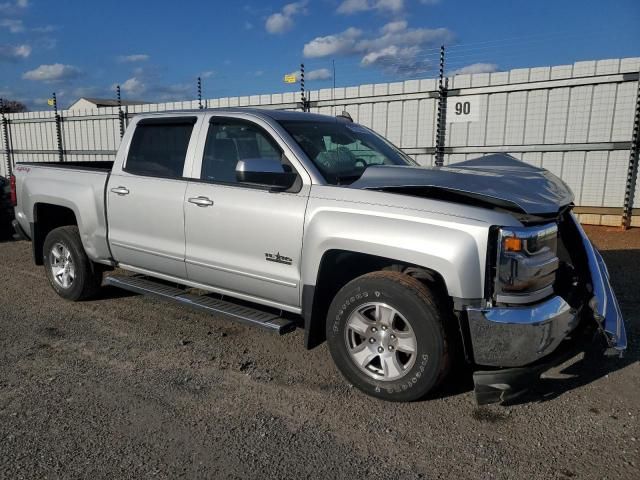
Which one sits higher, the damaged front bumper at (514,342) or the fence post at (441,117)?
the fence post at (441,117)

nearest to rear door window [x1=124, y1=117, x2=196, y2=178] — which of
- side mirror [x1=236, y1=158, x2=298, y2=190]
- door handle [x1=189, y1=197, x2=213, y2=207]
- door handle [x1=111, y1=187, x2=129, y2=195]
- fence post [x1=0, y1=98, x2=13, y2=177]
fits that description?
door handle [x1=111, y1=187, x2=129, y2=195]

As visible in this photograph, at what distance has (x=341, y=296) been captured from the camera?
3.54 m

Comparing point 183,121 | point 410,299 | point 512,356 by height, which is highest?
point 183,121

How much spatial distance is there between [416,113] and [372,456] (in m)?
9.58

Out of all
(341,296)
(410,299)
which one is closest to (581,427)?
(410,299)

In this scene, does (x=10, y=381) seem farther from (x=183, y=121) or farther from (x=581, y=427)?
(x=581, y=427)

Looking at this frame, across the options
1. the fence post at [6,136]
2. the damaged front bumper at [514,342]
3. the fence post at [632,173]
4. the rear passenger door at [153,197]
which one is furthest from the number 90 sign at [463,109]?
the fence post at [6,136]

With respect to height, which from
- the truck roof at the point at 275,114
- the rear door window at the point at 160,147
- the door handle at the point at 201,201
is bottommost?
the door handle at the point at 201,201

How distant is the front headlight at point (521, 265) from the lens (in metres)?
3.00

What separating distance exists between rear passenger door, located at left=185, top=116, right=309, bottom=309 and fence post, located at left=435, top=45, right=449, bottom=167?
7200 mm

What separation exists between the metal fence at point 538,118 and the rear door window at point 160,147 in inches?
298

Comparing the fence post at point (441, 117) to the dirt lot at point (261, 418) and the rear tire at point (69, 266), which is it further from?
the rear tire at point (69, 266)

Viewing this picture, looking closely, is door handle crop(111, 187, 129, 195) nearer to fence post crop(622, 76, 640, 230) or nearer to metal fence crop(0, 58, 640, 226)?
metal fence crop(0, 58, 640, 226)

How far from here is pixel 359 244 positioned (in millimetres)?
3416
